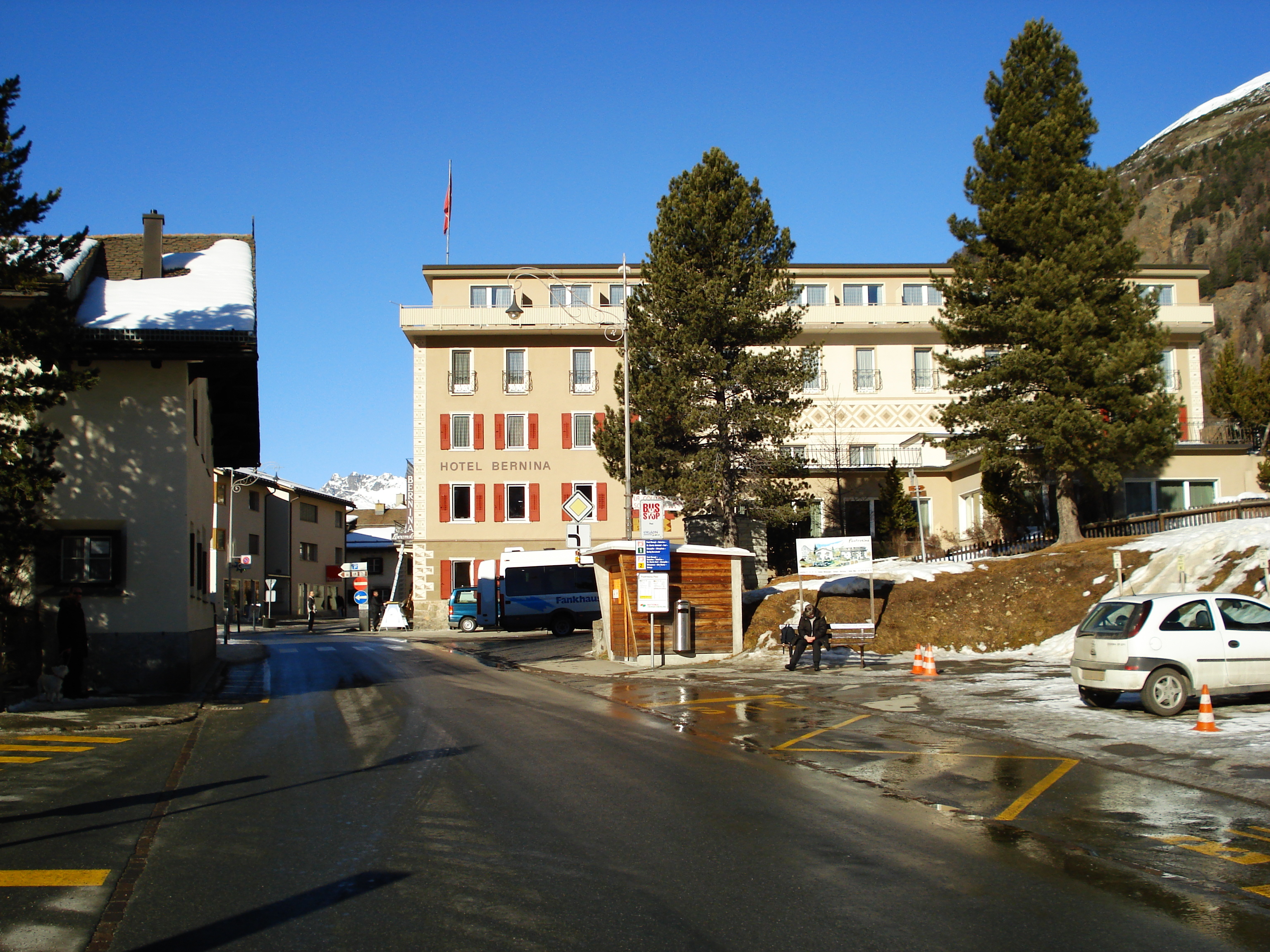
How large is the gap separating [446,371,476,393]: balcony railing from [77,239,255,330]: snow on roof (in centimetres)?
2629

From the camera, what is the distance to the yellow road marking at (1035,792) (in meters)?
8.59

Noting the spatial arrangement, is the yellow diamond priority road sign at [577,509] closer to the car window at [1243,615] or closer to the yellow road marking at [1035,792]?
the car window at [1243,615]

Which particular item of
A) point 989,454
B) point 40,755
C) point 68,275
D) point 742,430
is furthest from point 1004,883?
point 742,430

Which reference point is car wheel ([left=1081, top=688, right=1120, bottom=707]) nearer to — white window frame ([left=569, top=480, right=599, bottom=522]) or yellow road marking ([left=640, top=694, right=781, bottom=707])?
yellow road marking ([left=640, top=694, right=781, bottom=707])

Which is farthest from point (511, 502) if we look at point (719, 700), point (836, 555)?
point (719, 700)

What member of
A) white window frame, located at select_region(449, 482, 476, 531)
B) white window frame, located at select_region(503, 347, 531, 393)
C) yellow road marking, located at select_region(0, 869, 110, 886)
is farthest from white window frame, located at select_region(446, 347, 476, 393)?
yellow road marking, located at select_region(0, 869, 110, 886)

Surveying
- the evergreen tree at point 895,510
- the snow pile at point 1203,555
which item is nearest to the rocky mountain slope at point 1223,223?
the evergreen tree at point 895,510

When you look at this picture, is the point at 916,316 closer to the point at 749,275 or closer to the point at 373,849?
the point at 749,275

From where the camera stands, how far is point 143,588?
1903 cm

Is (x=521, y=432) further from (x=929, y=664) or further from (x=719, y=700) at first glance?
(x=719, y=700)

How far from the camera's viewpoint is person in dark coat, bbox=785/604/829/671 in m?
21.8

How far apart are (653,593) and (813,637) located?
3522mm

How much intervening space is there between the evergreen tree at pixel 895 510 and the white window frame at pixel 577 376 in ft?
50.2

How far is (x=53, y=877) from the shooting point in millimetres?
6676
